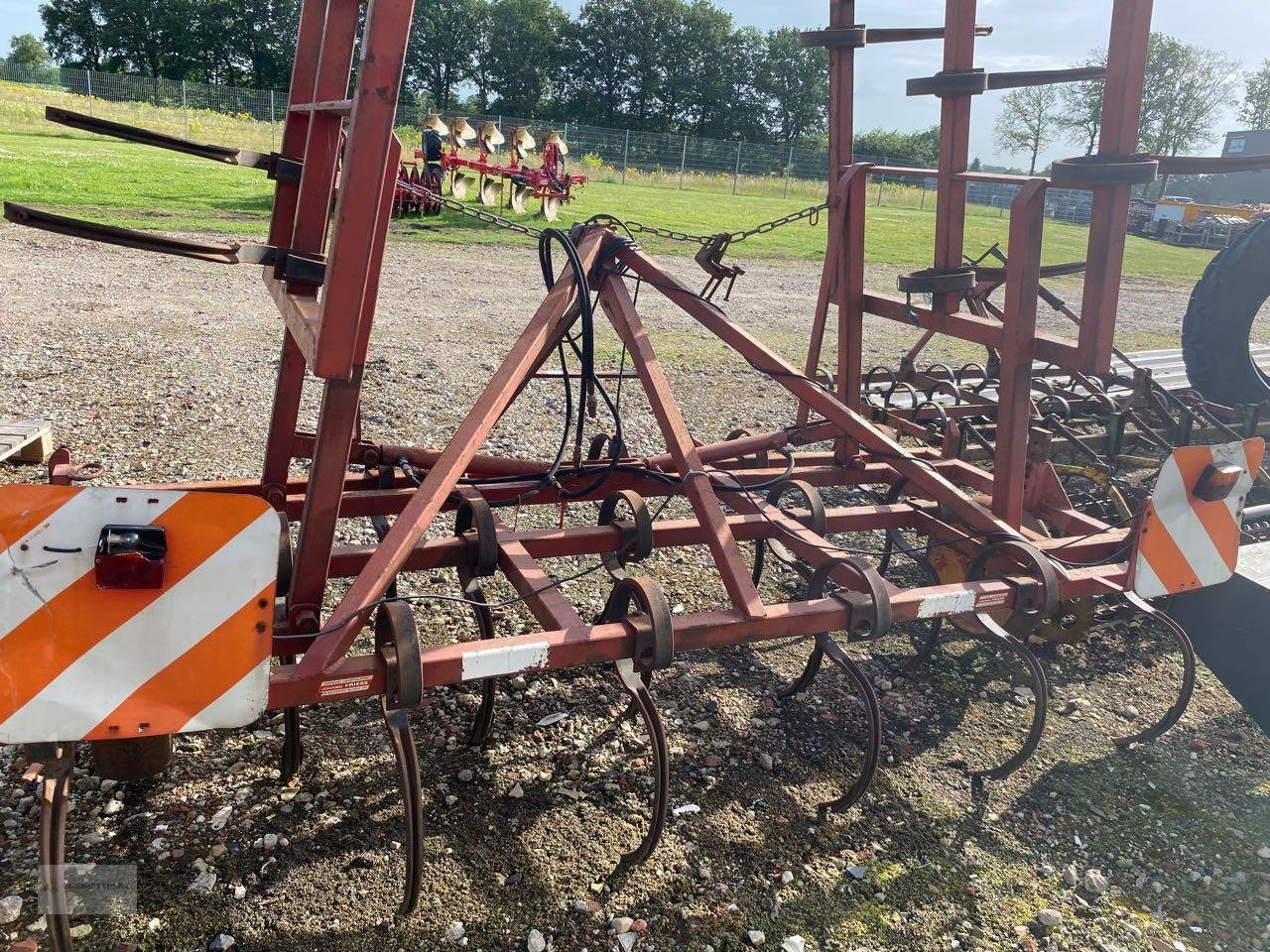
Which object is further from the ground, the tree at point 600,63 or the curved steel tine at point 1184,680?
the tree at point 600,63

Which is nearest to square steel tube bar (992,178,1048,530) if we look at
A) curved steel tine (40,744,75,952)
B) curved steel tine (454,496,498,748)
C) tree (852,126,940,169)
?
curved steel tine (454,496,498,748)

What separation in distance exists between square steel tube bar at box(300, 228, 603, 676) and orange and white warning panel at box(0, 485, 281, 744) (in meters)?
0.23

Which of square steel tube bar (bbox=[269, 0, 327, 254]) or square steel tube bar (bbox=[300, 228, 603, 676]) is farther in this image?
square steel tube bar (bbox=[269, 0, 327, 254])

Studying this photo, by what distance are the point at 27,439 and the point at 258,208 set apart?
10754mm

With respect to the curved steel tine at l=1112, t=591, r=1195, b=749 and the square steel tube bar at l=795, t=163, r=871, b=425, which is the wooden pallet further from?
the curved steel tine at l=1112, t=591, r=1195, b=749

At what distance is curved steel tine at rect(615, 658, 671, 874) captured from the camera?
2602 millimetres

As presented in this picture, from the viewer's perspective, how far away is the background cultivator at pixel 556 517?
2133 millimetres

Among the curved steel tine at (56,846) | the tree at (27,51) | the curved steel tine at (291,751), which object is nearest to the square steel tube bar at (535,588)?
the curved steel tine at (291,751)

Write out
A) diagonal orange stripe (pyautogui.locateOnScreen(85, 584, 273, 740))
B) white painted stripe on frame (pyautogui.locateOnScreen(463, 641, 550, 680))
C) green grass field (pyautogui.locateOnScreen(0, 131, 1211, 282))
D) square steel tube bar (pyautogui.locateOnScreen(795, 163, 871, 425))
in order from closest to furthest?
1. diagonal orange stripe (pyautogui.locateOnScreen(85, 584, 273, 740))
2. white painted stripe on frame (pyautogui.locateOnScreen(463, 641, 550, 680))
3. square steel tube bar (pyautogui.locateOnScreen(795, 163, 871, 425))
4. green grass field (pyautogui.locateOnScreen(0, 131, 1211, 282))

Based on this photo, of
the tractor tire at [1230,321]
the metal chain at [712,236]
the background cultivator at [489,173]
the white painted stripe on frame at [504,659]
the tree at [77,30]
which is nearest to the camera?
the white painted stripe on frame at [504,659]

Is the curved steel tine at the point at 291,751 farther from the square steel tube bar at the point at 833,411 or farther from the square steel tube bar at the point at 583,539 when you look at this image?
the square steel tube bar at the point at 833,411

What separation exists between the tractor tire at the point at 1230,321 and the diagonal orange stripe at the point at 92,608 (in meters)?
5.68

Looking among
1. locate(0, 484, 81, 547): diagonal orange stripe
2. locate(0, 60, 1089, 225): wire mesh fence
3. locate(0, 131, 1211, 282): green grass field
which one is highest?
locate(0, 60, 1089, 225): wire mesh fence

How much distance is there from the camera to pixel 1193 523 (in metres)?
3.42
